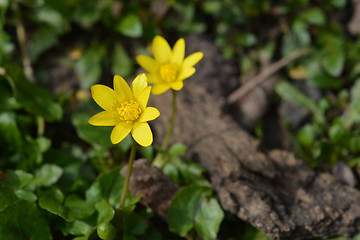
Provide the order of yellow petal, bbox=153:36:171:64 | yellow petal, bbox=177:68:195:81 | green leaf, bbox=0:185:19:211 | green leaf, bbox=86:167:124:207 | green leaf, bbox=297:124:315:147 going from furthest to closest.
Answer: green leaf, bbox=297:124:315:147, yellow petal, bbox=153:36:171:64, green leaf, bbox=86:167:124:207, yellow petal, bbox=177:68:195:81, green leaf, bbox=0:185:19:211

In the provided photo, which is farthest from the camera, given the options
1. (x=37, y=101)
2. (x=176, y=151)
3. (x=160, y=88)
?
(x=37, y=101)

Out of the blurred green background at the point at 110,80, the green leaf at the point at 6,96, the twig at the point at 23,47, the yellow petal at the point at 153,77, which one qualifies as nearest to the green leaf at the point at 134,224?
the blurred green background at the point at 110,80

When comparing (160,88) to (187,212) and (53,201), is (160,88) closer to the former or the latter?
(187,212)

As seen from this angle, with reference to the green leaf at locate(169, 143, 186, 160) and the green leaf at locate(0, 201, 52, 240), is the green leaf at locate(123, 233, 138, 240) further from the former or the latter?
the green leaf at locate(169, 143, 186, 160)

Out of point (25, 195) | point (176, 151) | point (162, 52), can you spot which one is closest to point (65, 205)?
point (25, 195)

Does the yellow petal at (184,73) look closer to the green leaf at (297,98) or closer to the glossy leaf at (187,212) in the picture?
the glossy leaf at (187,212)

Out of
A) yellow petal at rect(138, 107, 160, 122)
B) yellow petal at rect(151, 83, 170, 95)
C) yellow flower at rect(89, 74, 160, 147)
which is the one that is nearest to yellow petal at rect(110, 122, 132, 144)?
yellow flower at rect(89, 74, 160, 147)
